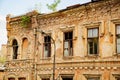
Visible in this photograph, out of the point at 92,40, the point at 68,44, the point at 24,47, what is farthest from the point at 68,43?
the point at 24,47

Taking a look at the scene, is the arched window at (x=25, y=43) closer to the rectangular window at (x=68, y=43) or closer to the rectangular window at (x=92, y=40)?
the rectangular window at (x=68, y=43)

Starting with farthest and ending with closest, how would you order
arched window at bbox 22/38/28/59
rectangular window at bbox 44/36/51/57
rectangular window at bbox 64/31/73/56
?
arched window at bbox 22/38/28/59 < rectangular window at bbox 44/36/51/57 < rectangular window at bbox 64/31/73/56

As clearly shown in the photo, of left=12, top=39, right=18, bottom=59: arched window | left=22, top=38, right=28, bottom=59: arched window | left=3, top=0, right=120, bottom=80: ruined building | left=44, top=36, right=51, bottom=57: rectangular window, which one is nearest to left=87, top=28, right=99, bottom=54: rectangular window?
left=3, top=0, right=120, bottom=80: ruined building

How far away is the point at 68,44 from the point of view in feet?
70.4

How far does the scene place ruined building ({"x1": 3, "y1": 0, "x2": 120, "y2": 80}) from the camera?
18.6m

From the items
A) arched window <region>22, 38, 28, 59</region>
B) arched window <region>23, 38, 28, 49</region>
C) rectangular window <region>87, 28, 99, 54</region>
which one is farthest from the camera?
arched window <region>23, 38, 28, 49</region>

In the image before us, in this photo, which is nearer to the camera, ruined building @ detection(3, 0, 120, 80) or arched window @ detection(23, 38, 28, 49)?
ruined building @ detection(3, 0, 120, 80)

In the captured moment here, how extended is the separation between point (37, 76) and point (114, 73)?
790 cm

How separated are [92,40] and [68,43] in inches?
93.4

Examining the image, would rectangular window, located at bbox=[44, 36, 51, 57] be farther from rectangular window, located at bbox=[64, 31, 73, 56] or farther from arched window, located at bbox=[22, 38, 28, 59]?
arched window, located at bbox=[22, 38, 28, 59]

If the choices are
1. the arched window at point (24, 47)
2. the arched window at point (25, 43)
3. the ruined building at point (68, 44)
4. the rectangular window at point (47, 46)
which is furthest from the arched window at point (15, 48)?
the rectangular window at point (47, 46)

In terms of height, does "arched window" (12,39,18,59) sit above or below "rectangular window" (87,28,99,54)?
above

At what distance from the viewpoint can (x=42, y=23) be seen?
23828mm

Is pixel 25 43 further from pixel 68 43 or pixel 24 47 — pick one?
pixel 68 43
